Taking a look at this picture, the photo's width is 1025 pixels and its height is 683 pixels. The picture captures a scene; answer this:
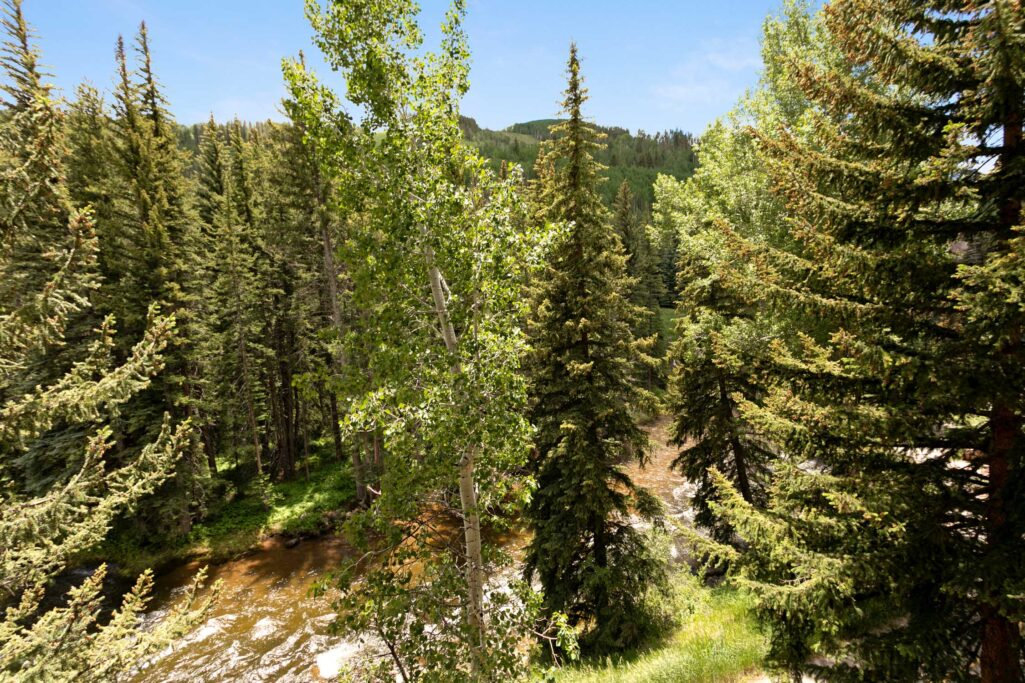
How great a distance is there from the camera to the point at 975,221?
4863mm

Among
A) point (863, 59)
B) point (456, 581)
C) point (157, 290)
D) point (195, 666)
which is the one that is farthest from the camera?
point (157, 290)

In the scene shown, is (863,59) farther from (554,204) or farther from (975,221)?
(554,204)

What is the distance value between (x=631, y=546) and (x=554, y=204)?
1012 cm

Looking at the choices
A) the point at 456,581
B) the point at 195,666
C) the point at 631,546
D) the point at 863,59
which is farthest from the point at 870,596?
the point at 195,666

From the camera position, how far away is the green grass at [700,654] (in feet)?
26.8

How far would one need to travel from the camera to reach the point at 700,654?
29.0 feet

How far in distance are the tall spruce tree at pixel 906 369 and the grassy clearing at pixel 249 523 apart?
23044mm

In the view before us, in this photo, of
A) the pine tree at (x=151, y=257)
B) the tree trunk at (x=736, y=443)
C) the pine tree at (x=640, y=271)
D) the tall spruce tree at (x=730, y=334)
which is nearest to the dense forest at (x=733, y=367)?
the tall spruce tree at (x=730, y=334)

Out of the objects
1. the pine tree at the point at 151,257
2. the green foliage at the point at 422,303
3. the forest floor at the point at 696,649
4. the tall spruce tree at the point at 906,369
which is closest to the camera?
the tall spruce tree at the point at 906,369

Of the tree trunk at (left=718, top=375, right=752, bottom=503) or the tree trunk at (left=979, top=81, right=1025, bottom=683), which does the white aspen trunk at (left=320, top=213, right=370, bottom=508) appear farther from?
the tree trunk at (left=979, top=81, right=1025, bottom=683)

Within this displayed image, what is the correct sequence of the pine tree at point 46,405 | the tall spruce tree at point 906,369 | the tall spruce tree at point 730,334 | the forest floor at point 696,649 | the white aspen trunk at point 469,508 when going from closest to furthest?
the tall spruce tree at point 906,369
the pine tree at point 46,405
the white aspen trunk at point 469,508
the forest floor at point 696,649
the tall spruce tree at point 730,334

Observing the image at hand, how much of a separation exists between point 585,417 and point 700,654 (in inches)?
228

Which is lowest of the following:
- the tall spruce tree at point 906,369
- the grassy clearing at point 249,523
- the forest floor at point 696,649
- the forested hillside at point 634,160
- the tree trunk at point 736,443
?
the grassy clearing at point 249,523

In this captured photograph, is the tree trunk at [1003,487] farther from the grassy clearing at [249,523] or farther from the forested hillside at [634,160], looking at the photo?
the forested hillside at [634,160]
